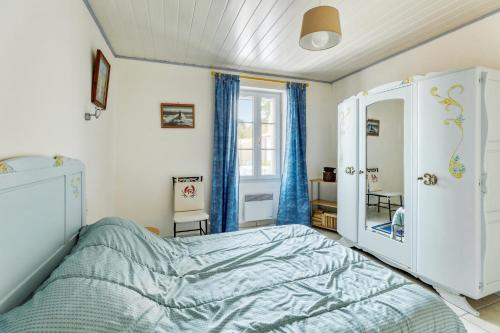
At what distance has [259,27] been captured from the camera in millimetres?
2348

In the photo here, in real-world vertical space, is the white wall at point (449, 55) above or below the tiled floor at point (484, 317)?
above

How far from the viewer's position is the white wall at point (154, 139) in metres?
3.10

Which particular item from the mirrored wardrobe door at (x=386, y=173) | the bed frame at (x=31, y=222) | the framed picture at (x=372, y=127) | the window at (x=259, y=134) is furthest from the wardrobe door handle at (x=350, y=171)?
the bed frame at (x=31, y=222)

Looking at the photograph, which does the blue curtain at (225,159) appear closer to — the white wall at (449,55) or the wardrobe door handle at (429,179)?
the white wall at (449,55)

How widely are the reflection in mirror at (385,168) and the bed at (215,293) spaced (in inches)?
48.4

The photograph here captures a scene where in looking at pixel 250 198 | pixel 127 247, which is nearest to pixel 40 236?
pixel 127 247

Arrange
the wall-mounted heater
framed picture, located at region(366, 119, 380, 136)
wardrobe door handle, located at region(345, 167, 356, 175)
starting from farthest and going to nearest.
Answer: the wall-mounted heater → wardrobe door handle, located at region(345, 167, 356, 175) → framed picture, located at region(366, 119, 380, 136)

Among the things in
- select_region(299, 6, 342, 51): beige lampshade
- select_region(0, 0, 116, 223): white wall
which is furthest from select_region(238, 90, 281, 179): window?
select_region(299, 6, 342, 51): beige lampshade

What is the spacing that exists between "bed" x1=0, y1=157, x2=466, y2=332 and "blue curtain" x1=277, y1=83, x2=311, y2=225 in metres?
2.09

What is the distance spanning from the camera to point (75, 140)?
176 centimetres

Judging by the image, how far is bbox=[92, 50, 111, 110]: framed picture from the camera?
206 cm

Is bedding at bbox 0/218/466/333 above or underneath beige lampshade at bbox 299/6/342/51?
underneath

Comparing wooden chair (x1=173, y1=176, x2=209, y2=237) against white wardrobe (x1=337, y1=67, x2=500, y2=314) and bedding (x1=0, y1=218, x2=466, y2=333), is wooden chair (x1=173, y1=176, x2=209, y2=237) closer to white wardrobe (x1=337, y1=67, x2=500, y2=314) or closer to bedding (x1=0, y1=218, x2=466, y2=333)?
bedding (x1=0, y1=218, x2=466, y2=333)

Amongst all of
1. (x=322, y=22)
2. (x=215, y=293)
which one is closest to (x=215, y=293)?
(x=215, y=293)
